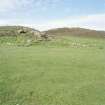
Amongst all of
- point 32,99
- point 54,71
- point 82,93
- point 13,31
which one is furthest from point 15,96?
point 13,31

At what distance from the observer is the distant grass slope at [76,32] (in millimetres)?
35219

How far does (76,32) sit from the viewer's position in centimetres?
3681

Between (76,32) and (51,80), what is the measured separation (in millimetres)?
Result: 25361

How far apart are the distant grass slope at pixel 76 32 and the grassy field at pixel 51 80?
19.0 m

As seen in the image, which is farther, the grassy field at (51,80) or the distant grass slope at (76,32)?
the distant grass slope at (76,32)

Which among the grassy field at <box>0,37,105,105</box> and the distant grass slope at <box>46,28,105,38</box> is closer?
the grassy field at <box>0,37,105,105</box>

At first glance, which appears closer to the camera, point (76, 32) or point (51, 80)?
point (51, 80)

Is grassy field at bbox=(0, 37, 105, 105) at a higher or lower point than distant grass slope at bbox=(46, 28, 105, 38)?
lower

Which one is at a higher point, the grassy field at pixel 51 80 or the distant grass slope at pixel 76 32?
the distant grass slope at pixel 76 32

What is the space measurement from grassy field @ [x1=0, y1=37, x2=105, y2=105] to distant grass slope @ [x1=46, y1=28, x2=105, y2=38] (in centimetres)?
1899

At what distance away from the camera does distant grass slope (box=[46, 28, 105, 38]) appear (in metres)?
35.2

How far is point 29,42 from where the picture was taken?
83.9ft

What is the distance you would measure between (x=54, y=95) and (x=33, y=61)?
5042 millimetres

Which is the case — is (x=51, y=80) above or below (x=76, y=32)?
below
